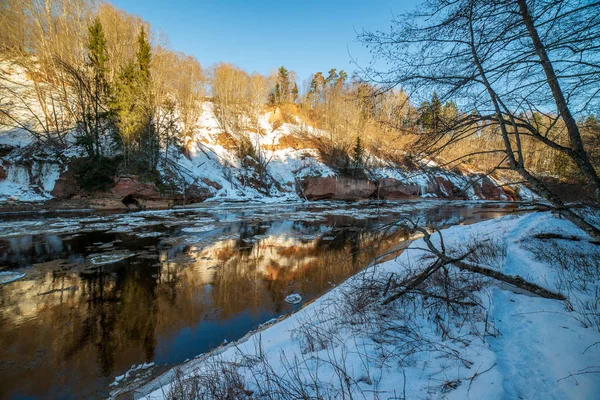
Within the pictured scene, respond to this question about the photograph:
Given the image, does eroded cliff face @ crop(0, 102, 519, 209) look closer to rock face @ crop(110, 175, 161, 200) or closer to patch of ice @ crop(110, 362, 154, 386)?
rock face @ crop(110, 175, 161, 200)

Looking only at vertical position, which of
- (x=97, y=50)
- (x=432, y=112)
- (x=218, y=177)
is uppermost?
(x=97, y=50)

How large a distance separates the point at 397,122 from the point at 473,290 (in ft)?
8.82

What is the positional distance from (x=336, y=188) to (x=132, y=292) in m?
33.4

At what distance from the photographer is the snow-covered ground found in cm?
207

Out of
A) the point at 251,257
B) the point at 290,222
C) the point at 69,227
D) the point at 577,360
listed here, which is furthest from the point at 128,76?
the point at 577,360

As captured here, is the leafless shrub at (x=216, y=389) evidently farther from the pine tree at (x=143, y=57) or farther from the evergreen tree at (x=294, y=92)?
the evergreen tree at (x=294, y=92)

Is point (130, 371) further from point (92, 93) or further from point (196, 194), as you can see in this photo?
point (92, 93)

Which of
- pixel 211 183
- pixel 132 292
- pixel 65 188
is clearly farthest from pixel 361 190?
pixel 132 292

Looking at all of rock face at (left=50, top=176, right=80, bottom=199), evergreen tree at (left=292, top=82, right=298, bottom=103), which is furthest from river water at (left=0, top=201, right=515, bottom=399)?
evergreen tree at (left=292, top=82, right=298, bottom=103)

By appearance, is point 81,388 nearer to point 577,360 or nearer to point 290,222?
point 577,360

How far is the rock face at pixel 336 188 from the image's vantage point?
123 ft

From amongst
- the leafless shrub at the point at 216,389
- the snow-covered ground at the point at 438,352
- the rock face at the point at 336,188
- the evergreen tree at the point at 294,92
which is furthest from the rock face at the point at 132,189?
the evergreen tree at the point at 294,92

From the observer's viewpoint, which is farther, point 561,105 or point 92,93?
point 92,93

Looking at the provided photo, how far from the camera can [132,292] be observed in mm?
7016
